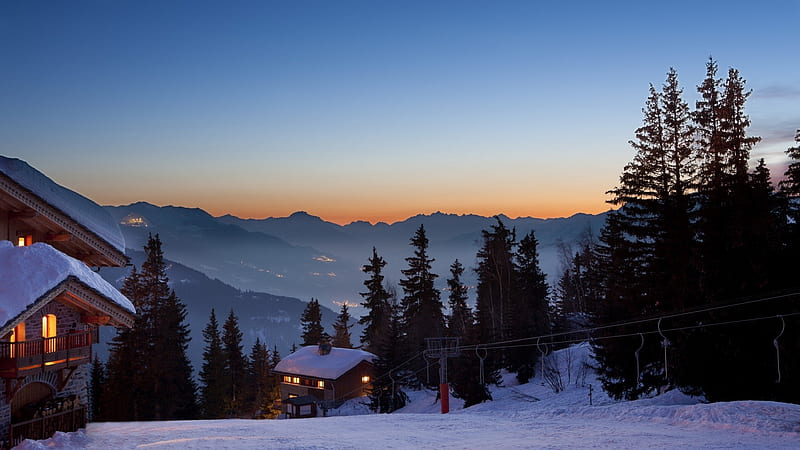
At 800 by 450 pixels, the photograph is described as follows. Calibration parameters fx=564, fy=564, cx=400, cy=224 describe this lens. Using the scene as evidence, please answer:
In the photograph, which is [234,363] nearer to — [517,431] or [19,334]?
[19,334]

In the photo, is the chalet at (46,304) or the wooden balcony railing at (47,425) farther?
the chalet at (46,304)

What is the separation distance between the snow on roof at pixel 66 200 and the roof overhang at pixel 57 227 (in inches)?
6.5

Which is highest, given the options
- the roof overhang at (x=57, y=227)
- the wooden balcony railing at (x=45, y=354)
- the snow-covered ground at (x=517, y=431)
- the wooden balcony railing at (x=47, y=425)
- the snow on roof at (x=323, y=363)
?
the roof overhang at (x=57, y=227)

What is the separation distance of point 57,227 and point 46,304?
4.27m

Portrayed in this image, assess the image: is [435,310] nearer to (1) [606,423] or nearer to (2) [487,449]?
(1) [606,423]

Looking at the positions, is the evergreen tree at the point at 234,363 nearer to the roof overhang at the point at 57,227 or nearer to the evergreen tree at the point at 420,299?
the evergreen tree at the point at 420,299

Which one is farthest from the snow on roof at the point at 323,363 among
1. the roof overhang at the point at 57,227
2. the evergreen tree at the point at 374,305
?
the roof overhang at the point at 57,227

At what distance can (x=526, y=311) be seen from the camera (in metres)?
49.7

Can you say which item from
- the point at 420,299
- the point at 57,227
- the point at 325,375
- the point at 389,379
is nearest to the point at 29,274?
the point at 57,227

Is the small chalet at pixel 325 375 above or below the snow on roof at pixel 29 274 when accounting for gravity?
below

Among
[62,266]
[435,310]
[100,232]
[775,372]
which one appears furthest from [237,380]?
[775,372]

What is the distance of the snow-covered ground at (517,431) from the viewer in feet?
54.6

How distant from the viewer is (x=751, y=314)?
2416 centimetres

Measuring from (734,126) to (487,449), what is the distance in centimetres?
2402
